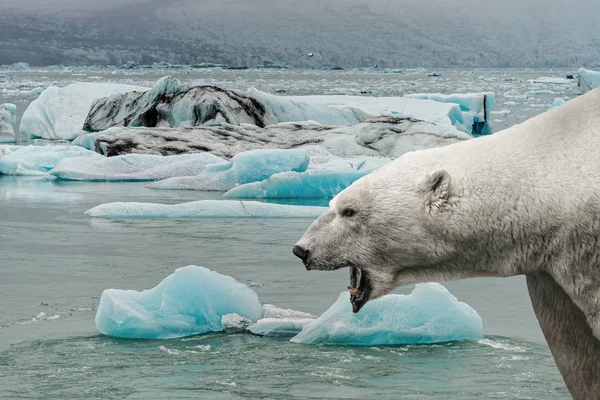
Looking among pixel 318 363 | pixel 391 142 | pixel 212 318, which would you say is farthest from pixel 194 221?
pixel 391 142

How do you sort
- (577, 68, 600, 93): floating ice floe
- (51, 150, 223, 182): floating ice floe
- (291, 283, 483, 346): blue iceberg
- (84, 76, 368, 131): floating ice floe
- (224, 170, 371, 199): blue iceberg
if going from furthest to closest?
(577, 68, 600, 93): floating ice floe
(84, 76, 368, 131): floating ice floe
(51, 150, 223, 182): floating ice floe
(224, 170, 371, 199): blue iceberg
(291, 283, 483, 346): blue iceberg

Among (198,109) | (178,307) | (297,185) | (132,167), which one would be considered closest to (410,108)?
(198,109)

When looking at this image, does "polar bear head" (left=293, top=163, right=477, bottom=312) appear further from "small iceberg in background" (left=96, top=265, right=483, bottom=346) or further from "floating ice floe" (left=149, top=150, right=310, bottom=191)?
"floating ice floe" (left=149, top=150, right=310, bottom=191)

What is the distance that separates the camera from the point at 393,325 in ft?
16.1

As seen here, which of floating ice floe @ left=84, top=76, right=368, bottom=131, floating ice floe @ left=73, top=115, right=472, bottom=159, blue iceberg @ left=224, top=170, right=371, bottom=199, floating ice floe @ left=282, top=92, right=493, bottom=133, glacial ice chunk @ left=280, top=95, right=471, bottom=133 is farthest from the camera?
floating ice floe @ left=282, top=92, right=493, bottom=133

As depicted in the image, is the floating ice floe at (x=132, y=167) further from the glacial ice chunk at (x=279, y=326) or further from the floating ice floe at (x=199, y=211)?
the glacial ice chunk at (x=279, y=326)

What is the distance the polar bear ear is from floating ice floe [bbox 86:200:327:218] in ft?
21.6

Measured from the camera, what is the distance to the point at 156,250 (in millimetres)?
7559

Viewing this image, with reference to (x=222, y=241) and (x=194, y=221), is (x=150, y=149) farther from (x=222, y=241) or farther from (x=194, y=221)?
(x=222, y=241)

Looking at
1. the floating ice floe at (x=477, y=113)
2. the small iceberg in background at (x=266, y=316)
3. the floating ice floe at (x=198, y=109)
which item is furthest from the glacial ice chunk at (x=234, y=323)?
the floating ice floe at (x=477, y=113)

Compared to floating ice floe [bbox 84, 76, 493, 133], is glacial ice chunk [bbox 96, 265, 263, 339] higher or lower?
higher

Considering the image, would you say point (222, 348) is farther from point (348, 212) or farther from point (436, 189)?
point (436, 189)

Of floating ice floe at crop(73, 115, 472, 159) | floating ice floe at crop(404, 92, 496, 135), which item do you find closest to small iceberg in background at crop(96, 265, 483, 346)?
floating ice floe at crop(73, 115, 472, 159)

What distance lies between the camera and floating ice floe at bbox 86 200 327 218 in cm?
936
